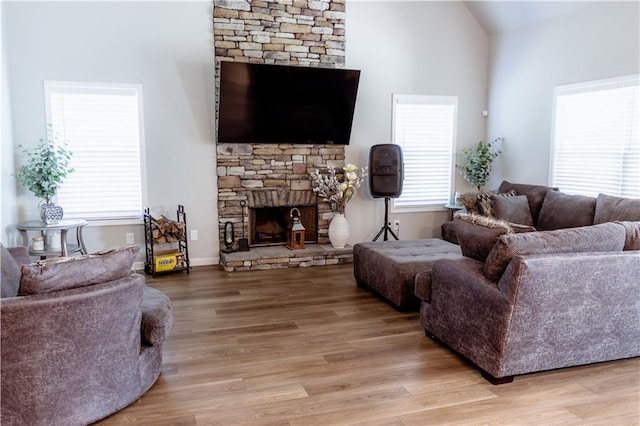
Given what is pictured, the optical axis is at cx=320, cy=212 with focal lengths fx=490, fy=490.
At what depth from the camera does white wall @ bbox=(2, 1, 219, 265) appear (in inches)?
200

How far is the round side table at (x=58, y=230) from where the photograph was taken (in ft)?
15.4

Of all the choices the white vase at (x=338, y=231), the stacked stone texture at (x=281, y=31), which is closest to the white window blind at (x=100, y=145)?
the stacked stone texture at (x=281, y=31)

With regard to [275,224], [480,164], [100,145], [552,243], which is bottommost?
[275,224]

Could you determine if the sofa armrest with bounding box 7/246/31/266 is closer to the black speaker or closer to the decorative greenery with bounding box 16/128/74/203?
the decorative greenery with bounding box 16/128/74/203

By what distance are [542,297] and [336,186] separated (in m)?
3.57

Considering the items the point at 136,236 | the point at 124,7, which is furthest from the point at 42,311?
the point at 124,7

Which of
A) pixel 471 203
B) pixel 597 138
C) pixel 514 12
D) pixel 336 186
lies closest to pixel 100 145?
pixel 336 186

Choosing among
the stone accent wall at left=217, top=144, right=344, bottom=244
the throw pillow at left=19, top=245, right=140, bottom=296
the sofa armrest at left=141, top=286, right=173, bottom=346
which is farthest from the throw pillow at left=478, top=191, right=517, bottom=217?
the throw pillow at left=19, top=245, right=140, bottom=296

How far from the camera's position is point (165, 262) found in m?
5.42

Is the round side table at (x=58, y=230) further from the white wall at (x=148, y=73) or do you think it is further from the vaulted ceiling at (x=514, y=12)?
Answer: the vaulted ceiling at (x=514, y=12)

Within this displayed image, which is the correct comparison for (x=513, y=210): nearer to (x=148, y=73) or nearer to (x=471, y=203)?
(x=471, y=203)

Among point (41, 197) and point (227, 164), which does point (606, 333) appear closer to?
point (227, 164)

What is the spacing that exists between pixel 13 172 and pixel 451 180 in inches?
212

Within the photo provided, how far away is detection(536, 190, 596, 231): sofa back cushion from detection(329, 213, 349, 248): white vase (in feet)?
7.39
